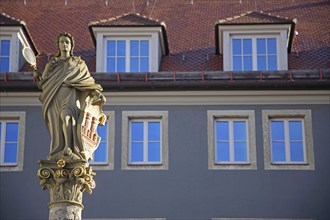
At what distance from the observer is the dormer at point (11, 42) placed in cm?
2850

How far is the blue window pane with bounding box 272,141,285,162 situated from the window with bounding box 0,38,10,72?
8049 millimetres

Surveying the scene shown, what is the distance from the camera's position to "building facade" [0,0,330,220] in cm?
2698

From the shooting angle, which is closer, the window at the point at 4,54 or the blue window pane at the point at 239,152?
the blue window pane at the point at 239,152

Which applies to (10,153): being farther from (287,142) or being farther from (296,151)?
(296,151)

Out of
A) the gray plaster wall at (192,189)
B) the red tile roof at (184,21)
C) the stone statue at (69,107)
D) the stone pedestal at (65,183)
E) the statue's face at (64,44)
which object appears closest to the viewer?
the stone pedestal at (65,183)

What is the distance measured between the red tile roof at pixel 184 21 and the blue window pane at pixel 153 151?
8.60ft

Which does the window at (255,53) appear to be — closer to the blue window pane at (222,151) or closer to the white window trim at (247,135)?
the white window trim at (247,135)

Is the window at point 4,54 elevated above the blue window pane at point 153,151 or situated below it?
above

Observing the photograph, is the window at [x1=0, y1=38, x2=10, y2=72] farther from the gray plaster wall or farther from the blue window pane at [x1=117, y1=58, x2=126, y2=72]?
the blue window pane at [x1=117, y1=58, x2=126, y2=72]

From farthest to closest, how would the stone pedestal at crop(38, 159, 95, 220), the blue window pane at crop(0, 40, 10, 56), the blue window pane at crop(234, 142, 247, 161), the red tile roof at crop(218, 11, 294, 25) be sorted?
the blue window pane at crop(0, 40, 10, 56) < the red tile roof at crop(218, 11, 294, 25) < the blue window pane at crop(234, 142, 247, 161) < the stone pedestal at crop(38, 159, 95, 220)

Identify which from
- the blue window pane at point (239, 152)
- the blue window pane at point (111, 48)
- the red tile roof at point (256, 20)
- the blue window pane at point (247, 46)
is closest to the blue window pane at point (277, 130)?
the blue window pane at point (239, 152)

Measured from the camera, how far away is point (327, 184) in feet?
88.4

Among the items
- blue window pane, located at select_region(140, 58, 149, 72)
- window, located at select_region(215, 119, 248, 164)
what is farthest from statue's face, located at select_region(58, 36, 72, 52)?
blue window pane, located at select_region(140, 58, 149, 72)

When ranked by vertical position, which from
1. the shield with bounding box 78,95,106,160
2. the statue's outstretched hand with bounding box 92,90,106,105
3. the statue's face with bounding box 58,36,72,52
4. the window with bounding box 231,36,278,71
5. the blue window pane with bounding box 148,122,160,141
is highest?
the window with bounding box 231,36,278,71
